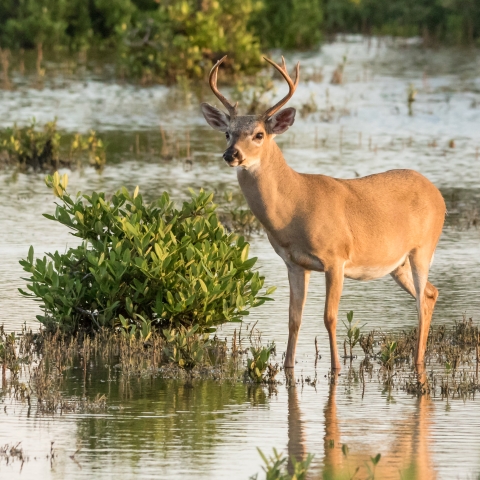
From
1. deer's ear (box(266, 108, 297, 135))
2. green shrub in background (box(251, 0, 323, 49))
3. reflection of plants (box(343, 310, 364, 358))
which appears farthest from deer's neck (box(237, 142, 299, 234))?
green shrub in background (box(251, 0, 323, 49))

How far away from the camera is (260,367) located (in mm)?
9273

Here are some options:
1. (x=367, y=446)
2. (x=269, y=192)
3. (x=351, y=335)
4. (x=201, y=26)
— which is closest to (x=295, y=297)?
(x=351, y=335)

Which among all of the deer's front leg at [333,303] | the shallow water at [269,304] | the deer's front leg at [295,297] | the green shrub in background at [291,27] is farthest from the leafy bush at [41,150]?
the green shrub in background at [291,27]

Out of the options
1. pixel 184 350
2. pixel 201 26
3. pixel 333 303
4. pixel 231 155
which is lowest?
pixel 184 350

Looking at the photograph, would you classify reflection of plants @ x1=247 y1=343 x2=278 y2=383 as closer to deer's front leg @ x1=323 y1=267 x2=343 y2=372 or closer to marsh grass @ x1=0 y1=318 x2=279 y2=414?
marsh grass @ x1=0 y1=318 x2=279 y2=414

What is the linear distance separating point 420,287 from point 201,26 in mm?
17948

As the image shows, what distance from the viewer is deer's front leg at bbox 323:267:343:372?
9867 mm

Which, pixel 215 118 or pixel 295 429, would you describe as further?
pixel 215 118

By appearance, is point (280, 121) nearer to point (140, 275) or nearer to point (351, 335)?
point (140, 275)

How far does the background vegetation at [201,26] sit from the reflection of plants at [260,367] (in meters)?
18.8

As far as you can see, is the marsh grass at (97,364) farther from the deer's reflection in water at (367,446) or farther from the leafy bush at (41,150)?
the leafy bush at (41,150)

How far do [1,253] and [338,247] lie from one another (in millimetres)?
4972

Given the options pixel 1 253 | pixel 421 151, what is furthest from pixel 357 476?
pixel 421 151

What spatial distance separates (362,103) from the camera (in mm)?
26391
